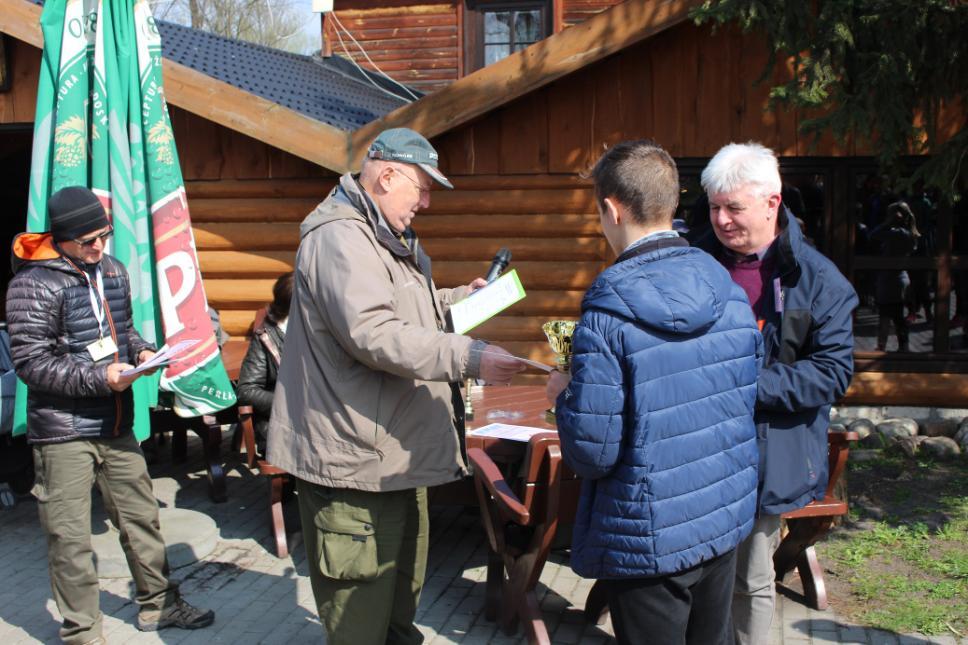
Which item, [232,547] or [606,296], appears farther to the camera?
[232,547]

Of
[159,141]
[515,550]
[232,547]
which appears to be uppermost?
[159,141]

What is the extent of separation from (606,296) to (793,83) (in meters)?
3.63

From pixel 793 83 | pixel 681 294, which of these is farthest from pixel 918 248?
pixel 681 294

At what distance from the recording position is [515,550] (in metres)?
4.12

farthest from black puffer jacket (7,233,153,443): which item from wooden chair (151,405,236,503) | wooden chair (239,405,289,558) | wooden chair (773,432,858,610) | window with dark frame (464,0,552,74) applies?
window with dark frame (464,0,552,74)

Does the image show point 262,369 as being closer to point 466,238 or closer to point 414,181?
point 466,238

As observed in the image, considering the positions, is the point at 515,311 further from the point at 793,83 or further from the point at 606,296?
the point at 606,296

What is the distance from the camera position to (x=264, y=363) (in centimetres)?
558

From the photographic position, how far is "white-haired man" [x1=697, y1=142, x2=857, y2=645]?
3041 mm

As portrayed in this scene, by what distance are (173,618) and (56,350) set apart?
131cm

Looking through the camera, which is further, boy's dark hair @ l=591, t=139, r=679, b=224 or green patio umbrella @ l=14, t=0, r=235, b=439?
green patio umbrella @ l=14, t=0, r=235, b=439

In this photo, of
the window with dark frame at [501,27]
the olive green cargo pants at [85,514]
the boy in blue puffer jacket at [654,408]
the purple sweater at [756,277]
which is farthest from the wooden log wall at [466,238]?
the window with dark frame at [501,27]

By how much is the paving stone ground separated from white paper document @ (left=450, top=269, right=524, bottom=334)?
1.78m

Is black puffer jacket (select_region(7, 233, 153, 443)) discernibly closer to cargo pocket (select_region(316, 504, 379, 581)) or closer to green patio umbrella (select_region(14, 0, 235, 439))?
green patio umbrella (select_region(14, 0, 235, 439))
